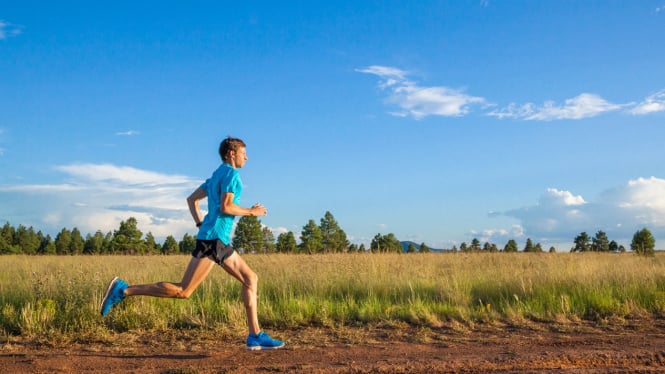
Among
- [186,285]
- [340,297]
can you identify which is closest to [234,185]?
[186,285]

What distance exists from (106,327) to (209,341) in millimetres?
1688

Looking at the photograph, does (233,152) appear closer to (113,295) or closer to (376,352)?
(113,295)

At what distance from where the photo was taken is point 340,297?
10.7m

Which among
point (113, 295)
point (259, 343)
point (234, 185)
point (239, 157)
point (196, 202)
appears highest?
point (239, 157)

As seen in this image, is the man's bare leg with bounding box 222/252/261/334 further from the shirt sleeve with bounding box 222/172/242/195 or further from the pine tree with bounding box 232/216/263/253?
the pine tree with bounding box 232/216/263/253

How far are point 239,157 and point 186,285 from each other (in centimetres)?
151

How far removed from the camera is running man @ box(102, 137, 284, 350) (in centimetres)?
588

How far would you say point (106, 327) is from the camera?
7.68 meters

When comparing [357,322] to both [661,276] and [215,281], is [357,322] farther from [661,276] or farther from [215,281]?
[661,276]

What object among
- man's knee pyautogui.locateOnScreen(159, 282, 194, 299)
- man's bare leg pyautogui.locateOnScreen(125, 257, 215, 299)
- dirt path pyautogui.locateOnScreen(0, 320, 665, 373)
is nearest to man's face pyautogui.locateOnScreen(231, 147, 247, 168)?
man's bare leg pyautogui.locateOnScreen(125, 257, 215, 299)

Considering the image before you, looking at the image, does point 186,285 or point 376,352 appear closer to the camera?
point 186,285

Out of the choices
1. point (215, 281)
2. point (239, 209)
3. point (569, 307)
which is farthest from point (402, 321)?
point (215, 281)

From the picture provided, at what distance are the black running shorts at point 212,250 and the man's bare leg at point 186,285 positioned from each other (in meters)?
0.07

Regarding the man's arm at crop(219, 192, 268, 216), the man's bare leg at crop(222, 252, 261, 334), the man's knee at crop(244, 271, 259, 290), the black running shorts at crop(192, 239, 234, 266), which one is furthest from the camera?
the man's knee at crop(244, 271, 259, 290)
